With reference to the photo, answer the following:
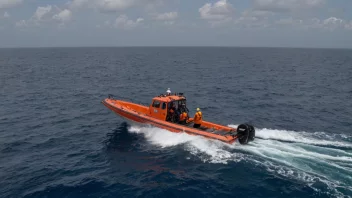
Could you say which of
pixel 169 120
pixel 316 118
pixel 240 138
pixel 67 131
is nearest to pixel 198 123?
pixel 169 120

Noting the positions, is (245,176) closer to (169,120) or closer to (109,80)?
(169,120)

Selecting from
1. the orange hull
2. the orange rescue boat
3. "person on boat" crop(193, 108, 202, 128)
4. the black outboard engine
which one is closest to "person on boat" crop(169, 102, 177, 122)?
the orange rescue boat

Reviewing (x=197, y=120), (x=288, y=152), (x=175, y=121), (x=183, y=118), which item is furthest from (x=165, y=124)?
(x=288, y=152)

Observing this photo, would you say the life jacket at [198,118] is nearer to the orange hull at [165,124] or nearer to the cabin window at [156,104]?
the orange hull at [165,124]

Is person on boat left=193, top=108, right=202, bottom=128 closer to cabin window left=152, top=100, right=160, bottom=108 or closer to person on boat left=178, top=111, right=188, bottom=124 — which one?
person on boat left=178, top=111, right=188, bottom=124

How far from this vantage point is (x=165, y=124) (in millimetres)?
22422

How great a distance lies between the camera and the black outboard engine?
19531mm

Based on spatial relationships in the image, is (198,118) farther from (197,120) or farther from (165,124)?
(165,124)

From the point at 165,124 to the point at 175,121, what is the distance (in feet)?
4.39

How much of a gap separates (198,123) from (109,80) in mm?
34832

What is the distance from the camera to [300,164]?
1673 cm

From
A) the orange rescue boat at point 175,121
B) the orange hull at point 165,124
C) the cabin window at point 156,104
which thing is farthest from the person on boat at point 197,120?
the cabin window at point 156,104

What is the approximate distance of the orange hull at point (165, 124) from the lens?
801 inches

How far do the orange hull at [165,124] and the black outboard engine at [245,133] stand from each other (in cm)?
39
